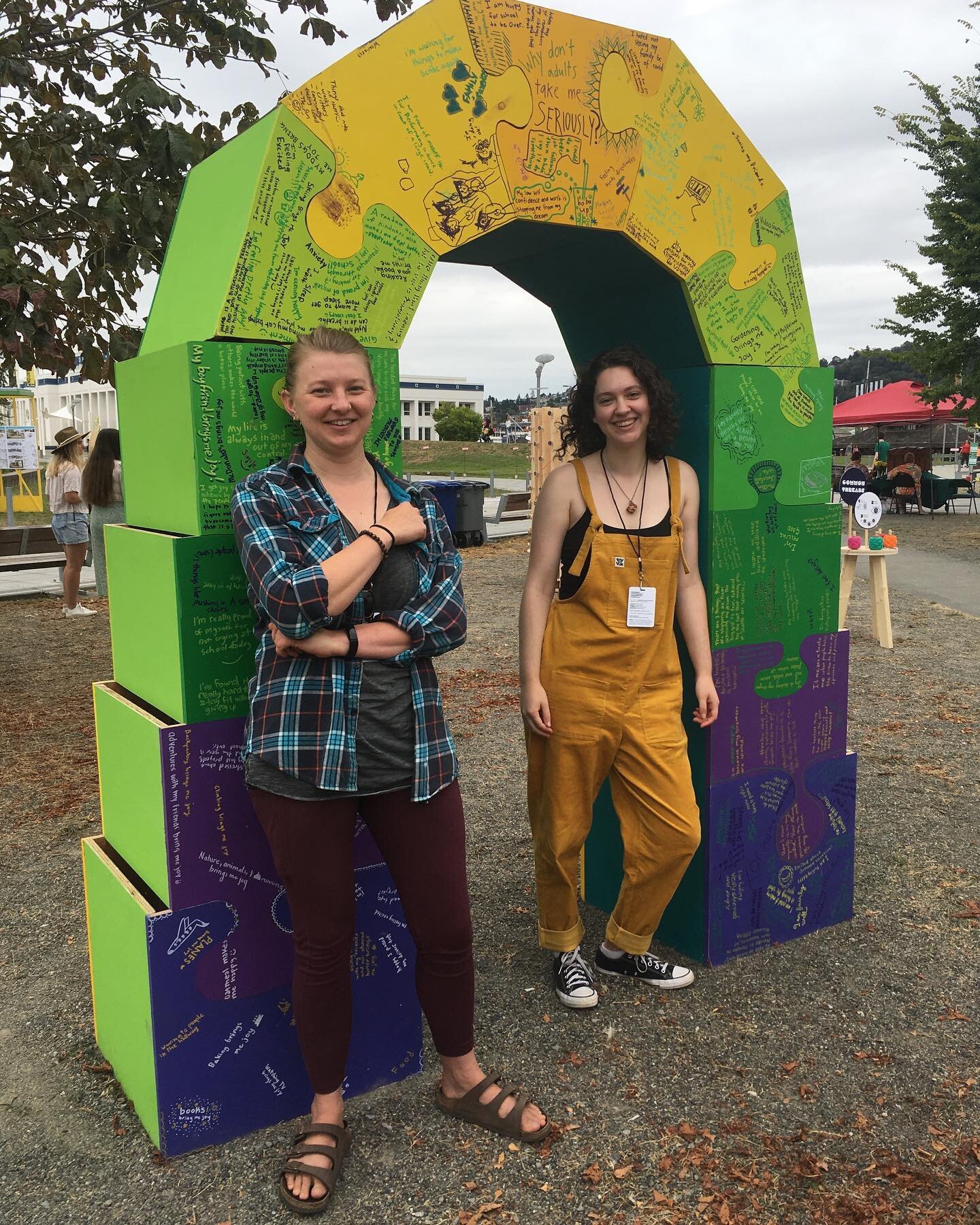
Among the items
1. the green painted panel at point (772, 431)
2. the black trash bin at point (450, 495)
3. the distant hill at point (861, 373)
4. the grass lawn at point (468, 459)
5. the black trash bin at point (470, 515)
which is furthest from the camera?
the distant hill at point (861, 373)

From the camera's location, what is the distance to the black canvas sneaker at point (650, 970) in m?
3.15

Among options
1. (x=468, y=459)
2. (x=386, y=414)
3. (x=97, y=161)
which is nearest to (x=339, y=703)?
(x=386, y=414)

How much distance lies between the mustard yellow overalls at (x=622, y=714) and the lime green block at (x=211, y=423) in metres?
0.96

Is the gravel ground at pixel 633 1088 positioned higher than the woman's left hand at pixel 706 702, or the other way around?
the woman's left hand at pixel 706 702

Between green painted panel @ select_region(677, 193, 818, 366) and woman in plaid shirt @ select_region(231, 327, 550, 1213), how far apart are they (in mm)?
1262

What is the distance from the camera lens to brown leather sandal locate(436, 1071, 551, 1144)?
8.00ft

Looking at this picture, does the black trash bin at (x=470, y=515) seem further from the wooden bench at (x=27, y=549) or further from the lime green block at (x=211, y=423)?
the lime green block at (x=211, y=423)

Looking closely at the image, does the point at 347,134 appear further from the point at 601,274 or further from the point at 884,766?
the point at 884,766

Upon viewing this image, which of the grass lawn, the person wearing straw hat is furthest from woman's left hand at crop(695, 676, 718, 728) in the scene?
the grass lawn

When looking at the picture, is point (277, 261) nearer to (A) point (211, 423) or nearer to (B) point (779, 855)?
(A) point (211, 423)

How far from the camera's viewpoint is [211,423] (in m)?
2.30

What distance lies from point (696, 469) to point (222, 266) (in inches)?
61.9

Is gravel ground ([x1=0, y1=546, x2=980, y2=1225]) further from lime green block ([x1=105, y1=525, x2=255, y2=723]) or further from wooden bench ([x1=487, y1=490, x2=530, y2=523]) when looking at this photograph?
wooden bench ([x1=487, y1=490, x2=530, y2=523])

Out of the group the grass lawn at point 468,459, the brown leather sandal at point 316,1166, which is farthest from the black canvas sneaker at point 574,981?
the grass lawn at point 468,459
